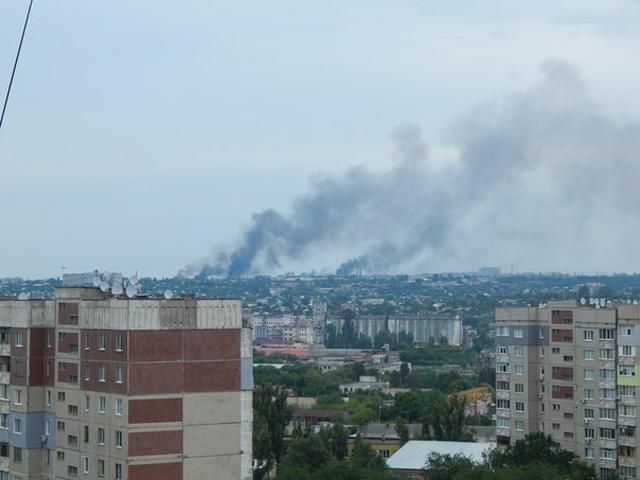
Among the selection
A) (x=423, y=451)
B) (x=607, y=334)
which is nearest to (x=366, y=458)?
(x=423, y=451)

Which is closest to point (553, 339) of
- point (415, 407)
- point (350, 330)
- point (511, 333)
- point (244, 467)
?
point (511, 333)

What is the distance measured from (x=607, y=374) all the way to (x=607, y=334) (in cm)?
78

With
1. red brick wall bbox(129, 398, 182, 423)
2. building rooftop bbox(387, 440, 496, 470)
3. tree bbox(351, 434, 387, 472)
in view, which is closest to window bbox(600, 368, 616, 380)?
tree bbox(351, 434, 387, 472)

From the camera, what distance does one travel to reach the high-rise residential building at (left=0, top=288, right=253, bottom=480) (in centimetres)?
2022

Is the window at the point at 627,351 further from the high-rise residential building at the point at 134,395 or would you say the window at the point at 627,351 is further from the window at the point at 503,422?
A: the high-rise residential building at the point at 134,395

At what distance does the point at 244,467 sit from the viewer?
21.0m

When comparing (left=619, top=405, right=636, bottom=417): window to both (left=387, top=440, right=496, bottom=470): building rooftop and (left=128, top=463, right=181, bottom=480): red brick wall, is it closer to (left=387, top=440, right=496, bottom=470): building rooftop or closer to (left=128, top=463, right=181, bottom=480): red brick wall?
(left=387, top=440, right=496, bottom=470): building rooftop

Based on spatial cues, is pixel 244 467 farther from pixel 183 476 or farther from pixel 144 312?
pixel 144 312

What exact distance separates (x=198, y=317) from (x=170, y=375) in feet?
3.00

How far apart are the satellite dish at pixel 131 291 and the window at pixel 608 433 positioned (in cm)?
1143

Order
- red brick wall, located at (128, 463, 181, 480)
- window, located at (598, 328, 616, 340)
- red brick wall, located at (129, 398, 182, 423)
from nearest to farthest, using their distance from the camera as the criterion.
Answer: red brick wall, located at (128, 463, 181, 480) < red brick wall, located at (129, 398, 182, 423) < window, located at (598, 328, 616, 340)

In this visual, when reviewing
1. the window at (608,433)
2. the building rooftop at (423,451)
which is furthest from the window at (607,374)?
the building rooftop at (423,451)

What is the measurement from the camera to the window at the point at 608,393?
2883cm

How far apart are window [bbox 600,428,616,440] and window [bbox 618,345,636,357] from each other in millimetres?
1478
